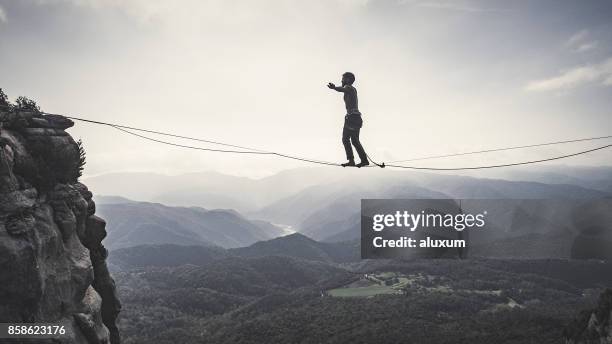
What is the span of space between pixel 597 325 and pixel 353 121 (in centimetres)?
9729

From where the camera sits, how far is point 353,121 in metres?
16.3

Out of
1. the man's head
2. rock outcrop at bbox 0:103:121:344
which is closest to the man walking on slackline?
the man's head

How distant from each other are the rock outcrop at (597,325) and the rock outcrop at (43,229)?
3737 inches

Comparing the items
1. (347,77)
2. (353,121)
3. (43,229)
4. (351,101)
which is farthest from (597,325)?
(43,229)

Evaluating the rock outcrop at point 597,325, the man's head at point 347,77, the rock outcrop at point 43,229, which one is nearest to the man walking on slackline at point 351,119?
the man's head at point 347,77

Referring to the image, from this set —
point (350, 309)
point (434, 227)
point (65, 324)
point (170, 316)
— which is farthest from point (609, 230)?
point (170, 316)

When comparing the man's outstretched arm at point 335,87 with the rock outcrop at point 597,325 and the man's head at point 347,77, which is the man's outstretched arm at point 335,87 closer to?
the man's head at point 347,77

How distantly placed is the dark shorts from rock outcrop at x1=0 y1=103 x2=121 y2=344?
14585 mm

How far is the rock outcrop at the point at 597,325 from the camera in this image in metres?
78.5

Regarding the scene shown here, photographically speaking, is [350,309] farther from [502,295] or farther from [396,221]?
[396,221]

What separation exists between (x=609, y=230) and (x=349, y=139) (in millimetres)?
62324

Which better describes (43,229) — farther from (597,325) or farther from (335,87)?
(597,325)

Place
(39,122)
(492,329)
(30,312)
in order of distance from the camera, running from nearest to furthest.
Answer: (30,312)
(39,122)
(492,329)

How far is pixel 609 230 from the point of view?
58.4 meters
